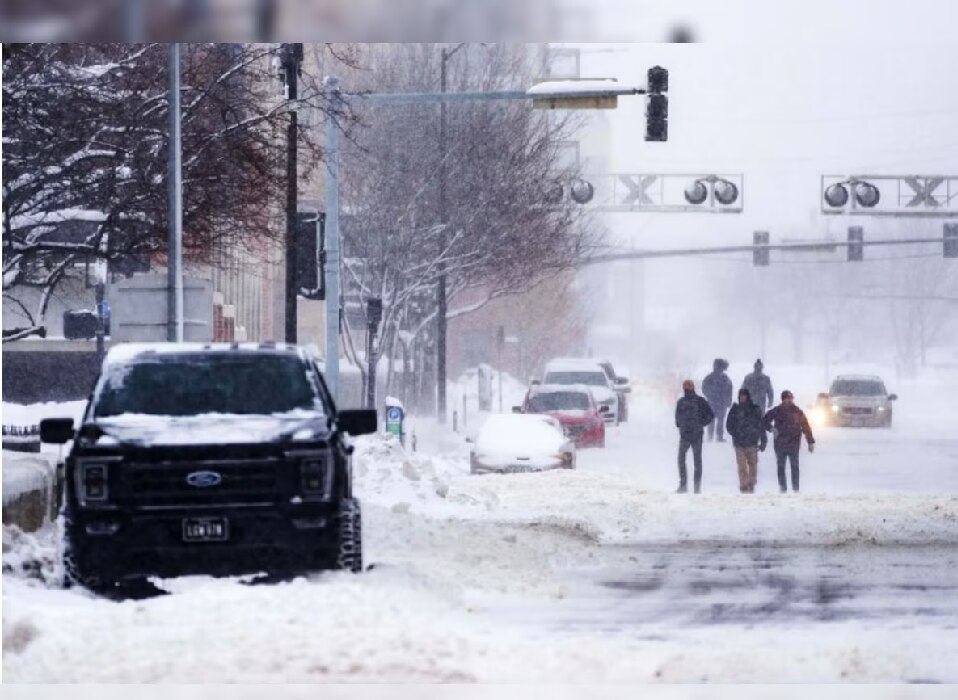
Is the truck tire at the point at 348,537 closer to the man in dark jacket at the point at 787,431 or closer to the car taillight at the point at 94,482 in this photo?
the car taillight at the point at 94,482

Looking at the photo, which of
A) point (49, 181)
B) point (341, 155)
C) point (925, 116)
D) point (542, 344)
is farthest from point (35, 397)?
point (542, 344)

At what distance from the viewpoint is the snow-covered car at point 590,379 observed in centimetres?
3597

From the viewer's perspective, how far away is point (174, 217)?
20.0 metres

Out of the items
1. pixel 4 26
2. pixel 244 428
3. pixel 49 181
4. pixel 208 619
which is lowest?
pixel 208 619

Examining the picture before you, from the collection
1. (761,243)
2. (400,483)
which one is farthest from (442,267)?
(400,483)

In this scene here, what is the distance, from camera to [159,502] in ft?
49.7

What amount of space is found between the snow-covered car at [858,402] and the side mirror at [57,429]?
2581 cm

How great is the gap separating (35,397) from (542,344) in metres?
30.2

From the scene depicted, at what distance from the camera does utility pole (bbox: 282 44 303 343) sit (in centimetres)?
2077

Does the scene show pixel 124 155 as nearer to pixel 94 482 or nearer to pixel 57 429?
pixel 57 429

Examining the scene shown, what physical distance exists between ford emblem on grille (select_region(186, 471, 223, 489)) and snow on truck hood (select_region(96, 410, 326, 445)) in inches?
9.5

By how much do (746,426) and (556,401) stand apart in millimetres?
6950

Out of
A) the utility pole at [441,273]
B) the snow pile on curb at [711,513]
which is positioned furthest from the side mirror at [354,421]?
the utility pole at [441,273]

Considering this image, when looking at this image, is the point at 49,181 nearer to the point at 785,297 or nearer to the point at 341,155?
the point at 341,155
